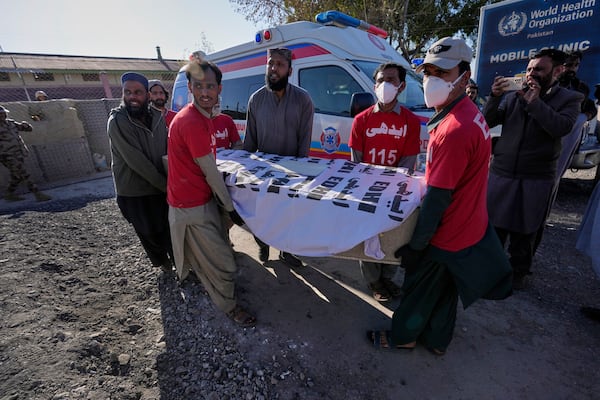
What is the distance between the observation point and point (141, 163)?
253 cm

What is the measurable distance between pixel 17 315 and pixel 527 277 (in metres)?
4.56

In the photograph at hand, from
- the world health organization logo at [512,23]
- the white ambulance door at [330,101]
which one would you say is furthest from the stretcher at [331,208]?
the world health organization logo at [512,23]

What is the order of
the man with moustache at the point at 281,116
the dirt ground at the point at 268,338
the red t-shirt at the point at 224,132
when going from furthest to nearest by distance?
the red t-shirt at the point at 224,132 < the man with moustache at the point at 281,116 < the dirt ground at the point at 268,338

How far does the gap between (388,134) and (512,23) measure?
5.33m

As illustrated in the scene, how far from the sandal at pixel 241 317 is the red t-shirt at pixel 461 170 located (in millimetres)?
1523

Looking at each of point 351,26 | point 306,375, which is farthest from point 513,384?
point 351,26

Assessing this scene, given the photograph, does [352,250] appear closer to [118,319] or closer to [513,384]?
[513,384]

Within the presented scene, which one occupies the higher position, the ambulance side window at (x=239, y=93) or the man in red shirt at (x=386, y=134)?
the ambulance side window at (x=239, y=93)

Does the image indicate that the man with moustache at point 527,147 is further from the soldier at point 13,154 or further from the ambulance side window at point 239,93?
the soldier at point 13,154

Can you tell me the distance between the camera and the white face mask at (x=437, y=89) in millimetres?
1612

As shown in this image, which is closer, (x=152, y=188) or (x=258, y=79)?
(x=152, y=188)

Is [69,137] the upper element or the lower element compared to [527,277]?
upper

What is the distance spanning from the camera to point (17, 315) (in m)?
2.41

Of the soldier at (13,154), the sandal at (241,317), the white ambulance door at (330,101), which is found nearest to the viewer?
the sandal at (241,317)
